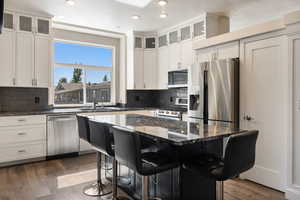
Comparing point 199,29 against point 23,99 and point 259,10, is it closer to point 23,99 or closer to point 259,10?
point 259,10

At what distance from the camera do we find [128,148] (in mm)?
1752

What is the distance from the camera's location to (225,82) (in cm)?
321

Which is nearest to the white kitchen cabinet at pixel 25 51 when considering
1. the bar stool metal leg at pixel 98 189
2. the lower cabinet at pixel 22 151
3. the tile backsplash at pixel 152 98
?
the lower cabinet at pixel 22 151

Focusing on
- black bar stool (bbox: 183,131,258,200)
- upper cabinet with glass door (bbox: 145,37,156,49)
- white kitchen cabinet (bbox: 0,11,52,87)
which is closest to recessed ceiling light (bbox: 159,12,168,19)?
upper cabinet with glass door (bbox: 145,37,156,49)

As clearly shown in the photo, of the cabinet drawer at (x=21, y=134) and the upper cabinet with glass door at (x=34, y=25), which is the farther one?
the upper cabinet with glass door at (x=34, y=25)

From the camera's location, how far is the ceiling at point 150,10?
361cm

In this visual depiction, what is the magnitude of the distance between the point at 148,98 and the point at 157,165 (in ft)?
13.8

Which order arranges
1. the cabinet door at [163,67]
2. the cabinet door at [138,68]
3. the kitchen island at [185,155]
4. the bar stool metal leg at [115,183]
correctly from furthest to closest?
the cabinet door at [138,68] < the cabinet door at [163,67] < the bar stool metal leg at [115,183] < the kitchen island at [185,155]

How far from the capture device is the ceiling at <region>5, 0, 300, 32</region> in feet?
11.8

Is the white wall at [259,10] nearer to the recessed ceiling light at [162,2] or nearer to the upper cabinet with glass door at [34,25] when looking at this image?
the recessed ceiling light at [162,2]

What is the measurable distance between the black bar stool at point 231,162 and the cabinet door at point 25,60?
3552 mm

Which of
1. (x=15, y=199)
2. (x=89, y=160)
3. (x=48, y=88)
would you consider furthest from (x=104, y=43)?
(x=15, y=199)

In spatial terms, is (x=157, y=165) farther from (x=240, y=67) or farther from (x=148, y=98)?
(x=148, y=98)

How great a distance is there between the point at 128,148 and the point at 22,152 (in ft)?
9.60
